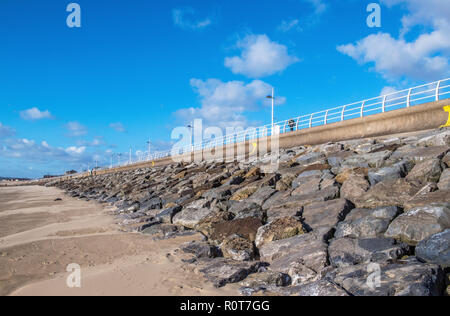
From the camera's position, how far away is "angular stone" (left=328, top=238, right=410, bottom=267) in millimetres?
4006

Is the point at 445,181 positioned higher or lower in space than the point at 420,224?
higher

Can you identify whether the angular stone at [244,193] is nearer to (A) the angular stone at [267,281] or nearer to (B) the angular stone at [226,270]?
(B) the angular stone at [226,270]

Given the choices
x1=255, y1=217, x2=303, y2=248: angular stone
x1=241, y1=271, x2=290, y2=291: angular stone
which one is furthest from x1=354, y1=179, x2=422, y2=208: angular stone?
x1=241, y1=271, x2=290, y2=291: angular stone

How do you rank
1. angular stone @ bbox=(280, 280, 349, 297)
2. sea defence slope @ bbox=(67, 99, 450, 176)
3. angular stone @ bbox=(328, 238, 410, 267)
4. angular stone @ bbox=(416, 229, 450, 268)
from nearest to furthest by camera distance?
angular stone @ bbox=(280, 280, 349, 297) → angular stone @ bbox=(416, 229, 450, 268) → angular stone @ bbox=(328, 238, 410, 267) → sea defence slope @ bbox=(67, 99, 450, 176)

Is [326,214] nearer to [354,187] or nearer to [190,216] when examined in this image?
[354,187]

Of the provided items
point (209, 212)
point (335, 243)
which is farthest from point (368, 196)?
point (209, 212)

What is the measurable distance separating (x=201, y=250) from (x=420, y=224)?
11.8ft

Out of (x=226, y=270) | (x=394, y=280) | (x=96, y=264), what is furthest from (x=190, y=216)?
(x=394, y=280)

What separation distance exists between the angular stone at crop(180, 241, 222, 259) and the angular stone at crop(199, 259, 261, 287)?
0.41 meters

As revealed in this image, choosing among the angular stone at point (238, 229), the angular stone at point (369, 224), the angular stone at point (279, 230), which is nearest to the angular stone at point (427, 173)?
the angular stone at point (369, 224)

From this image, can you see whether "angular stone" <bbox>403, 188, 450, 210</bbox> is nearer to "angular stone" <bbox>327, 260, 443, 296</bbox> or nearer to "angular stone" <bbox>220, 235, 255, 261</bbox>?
"angular stone" <bbox>327, 260, 443, 296</bbox>

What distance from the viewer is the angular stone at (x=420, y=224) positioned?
4165mm

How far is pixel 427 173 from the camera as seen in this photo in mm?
5762
